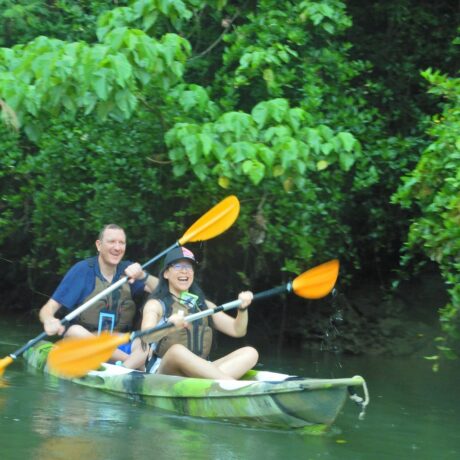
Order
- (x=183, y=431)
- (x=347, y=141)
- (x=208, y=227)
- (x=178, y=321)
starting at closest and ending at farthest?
(x=183, y=431)
(x=178, y=321)
(x=347, y=141)
(x=208, y=227)

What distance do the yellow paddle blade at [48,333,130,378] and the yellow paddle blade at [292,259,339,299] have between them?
3.81 ft

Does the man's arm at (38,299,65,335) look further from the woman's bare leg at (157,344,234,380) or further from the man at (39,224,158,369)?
the woman's bare leg at (157,344,234,380)

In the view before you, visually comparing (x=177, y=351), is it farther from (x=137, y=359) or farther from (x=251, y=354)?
(x=137, y=359)

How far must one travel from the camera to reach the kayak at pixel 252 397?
17.6ft

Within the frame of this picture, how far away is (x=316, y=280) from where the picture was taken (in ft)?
21.4

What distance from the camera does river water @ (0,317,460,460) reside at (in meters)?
4.92

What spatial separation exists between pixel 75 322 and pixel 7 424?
207cm

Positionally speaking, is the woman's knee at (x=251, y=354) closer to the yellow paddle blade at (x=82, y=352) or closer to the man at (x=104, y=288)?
the yellow paddle blade at (x=82, y=352)

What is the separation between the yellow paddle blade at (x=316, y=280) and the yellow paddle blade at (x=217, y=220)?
0.77 metres

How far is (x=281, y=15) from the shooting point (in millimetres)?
7609

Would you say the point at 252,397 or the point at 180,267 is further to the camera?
the point at 180,267

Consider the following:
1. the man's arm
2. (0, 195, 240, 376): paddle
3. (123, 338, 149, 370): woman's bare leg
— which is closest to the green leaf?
(0, 195, 240, 376): paddle

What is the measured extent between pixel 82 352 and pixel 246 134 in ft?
6.04

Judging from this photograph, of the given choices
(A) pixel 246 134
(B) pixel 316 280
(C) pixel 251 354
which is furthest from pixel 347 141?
(C) pixel 251 354
